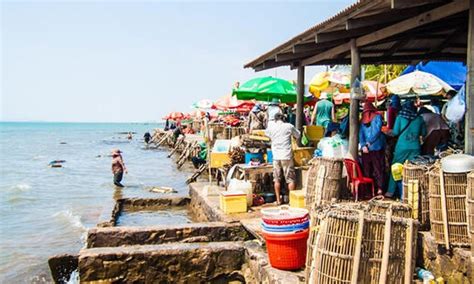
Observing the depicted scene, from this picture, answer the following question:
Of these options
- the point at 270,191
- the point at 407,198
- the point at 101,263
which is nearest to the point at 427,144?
the point at 407,198

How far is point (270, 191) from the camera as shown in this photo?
920cm

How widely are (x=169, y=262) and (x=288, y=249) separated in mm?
2156

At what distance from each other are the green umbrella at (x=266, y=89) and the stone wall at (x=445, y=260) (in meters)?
6.09

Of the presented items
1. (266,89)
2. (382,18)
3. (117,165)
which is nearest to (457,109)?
(382,18)

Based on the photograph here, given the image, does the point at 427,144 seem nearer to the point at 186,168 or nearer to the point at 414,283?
the point at 414,283

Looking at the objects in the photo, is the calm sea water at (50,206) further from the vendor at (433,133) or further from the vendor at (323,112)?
the vendor at (433,133)

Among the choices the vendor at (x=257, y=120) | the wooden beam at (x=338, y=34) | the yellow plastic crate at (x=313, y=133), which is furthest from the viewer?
the vendor at (x=257, y=120)

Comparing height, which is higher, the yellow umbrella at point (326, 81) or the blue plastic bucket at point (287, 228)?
the yellow umbrella at point (326, 81)

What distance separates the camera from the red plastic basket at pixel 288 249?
199 inches

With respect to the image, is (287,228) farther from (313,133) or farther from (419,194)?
(313,133)

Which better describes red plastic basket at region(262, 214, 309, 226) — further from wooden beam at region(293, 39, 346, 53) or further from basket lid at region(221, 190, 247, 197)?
wooden beam at region(293, 39, 346, 53)

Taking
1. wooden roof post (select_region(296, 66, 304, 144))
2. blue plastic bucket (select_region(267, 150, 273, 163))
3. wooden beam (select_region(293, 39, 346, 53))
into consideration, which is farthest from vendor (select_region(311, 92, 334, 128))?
wooden beam (select_region(293, 39, 346, 53))

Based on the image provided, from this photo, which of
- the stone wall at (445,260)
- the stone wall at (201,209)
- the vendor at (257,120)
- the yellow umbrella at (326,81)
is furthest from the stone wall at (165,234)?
the vendor at (257,120)

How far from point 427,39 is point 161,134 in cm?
3817
